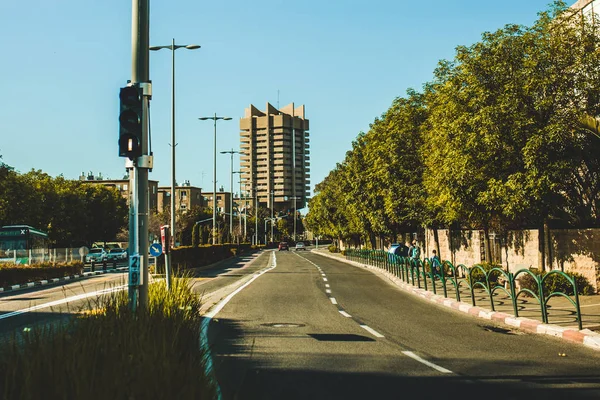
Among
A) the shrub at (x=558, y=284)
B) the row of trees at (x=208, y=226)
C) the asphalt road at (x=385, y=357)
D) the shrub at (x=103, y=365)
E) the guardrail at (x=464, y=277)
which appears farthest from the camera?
the row of trees at (x=208, y=226)

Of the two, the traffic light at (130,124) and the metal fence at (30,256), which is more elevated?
the traffic light at (130,124)

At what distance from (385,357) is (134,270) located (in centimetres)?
377

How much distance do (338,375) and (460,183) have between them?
49.8 feet

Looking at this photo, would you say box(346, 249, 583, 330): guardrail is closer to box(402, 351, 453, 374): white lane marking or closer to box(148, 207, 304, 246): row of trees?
box(402, 351, 453, 374): white lane marking

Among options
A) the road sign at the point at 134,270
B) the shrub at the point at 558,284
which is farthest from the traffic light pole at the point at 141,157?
the shrub at the point at 558,284

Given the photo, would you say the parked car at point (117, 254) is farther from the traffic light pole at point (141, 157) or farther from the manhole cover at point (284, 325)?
the traffic light pole at point (141, 157)

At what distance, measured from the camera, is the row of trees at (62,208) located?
185 ft

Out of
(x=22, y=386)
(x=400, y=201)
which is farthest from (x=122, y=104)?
(x=400, y=201)

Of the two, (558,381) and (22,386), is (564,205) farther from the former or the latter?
→ (22,386)

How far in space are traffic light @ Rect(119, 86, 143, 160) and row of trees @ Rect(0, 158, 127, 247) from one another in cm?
3799

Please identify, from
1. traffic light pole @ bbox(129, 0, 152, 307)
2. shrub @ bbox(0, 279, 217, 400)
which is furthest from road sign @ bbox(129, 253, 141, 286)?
shrub @ bbox(0, 279, 217, 400)

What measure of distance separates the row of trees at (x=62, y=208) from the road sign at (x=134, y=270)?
3815 cm

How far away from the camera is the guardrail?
41.0 feet

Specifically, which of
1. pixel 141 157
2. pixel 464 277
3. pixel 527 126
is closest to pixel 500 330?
pixel 464 277
